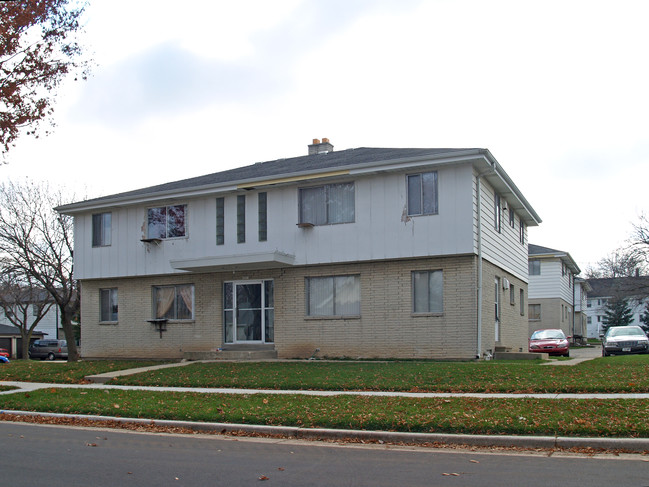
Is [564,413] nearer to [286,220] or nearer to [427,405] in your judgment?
[427,405]

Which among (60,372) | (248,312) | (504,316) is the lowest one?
(60,372)

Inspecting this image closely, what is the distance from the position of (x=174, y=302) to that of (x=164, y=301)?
0.48 metres

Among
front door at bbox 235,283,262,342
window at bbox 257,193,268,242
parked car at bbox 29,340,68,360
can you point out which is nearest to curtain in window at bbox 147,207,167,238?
front door at bbox 235,283,262,342

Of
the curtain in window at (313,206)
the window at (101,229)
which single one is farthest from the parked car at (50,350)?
the curtain in window at (313,206)

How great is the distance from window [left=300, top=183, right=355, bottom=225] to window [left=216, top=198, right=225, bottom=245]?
9.96ft

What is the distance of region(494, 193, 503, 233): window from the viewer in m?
22.8

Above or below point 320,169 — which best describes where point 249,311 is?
below

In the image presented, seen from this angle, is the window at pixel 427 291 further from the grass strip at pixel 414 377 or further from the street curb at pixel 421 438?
the street curb at pixel 421 438

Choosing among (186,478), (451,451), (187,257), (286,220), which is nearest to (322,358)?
(286,220)

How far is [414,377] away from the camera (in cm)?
1507

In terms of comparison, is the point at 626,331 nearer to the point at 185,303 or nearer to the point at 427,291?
the point at 427,291

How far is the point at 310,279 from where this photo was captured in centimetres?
2191

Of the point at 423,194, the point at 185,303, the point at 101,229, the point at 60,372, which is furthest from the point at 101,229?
the point at 423,194

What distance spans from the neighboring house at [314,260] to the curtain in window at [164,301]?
6cm
